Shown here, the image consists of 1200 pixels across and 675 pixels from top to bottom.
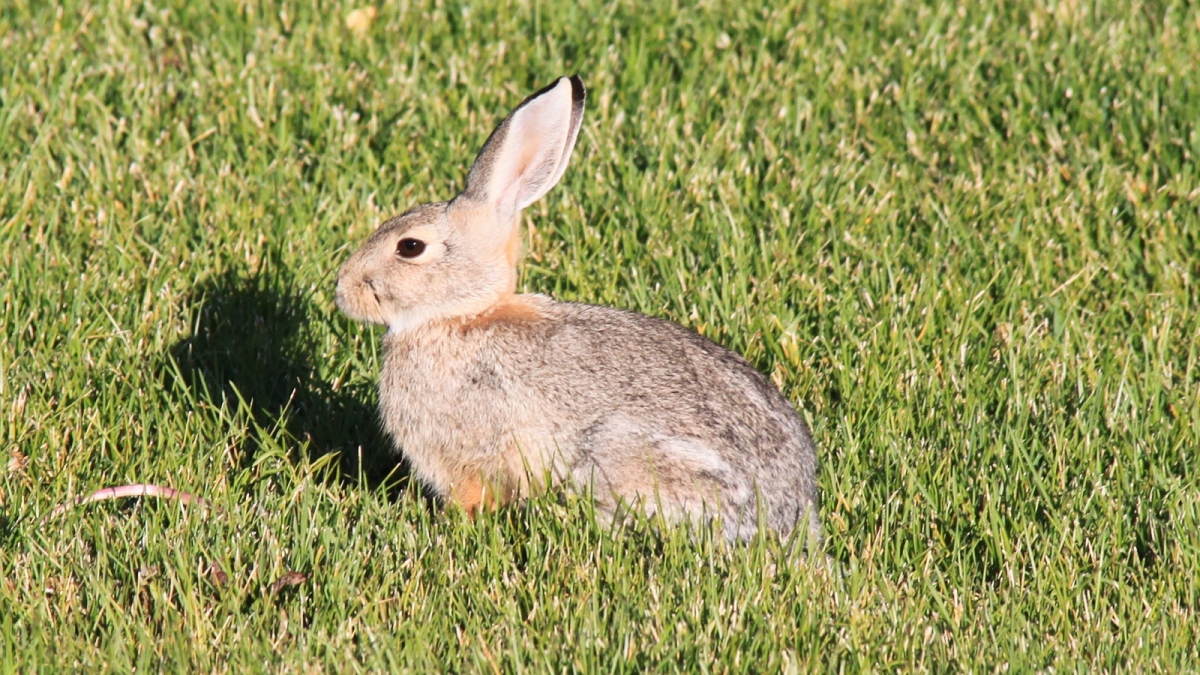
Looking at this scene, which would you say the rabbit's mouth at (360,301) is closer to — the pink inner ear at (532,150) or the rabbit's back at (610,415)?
the rabbit's back at (610,415)

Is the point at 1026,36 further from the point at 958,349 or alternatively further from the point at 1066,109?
the point at 958,349

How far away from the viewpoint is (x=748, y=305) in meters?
5.24

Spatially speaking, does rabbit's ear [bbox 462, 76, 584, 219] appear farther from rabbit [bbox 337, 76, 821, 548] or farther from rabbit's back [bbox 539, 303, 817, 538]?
rabbit's back [bbox 539, 303, 817, 538]

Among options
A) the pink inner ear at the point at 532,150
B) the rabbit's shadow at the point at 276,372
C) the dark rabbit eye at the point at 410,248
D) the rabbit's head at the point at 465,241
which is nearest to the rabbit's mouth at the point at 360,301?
the rabbit's head at the point at 465,241

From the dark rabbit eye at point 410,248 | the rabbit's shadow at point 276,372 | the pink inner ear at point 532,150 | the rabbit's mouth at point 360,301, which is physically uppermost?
the pink inner ear at point 532,150

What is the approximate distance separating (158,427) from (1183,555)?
119 inches

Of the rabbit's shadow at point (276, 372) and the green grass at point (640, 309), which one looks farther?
the rabbit's shadow at point (276, 372)

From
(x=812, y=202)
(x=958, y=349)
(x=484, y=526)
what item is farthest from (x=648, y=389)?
(x=812, y=202)

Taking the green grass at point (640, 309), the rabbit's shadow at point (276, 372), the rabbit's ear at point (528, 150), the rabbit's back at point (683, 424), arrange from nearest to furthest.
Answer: the green grass at point (640, 309) < the rabbit's back at point (683, 424) < the rabbit's ear at point (528, 150) < the rabbit's shadow at point (276, 372)

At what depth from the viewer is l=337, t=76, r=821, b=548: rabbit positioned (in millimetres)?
4066

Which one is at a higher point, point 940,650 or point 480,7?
point 480,7

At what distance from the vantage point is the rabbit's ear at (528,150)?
4.34 m

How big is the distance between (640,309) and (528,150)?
1.00m

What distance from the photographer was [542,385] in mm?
4215
